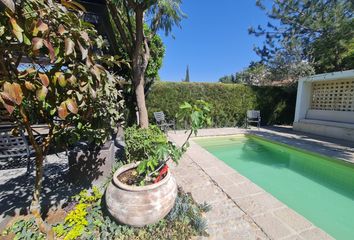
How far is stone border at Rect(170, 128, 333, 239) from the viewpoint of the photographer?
254cm

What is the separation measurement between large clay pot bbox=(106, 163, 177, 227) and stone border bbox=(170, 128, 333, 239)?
1.13 m

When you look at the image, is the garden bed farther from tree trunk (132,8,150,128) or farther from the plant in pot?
tree trunk (132,8,150,128)

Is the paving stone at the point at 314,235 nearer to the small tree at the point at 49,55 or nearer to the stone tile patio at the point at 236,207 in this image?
the stone tile patio at the point at 236,207

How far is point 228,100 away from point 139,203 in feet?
31.5

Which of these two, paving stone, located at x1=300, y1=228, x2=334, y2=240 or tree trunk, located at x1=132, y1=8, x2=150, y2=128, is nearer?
paving stone, located at x1=300, y1=228, x2=334, y2=240

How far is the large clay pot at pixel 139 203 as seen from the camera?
2.41 metres

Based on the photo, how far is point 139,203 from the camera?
2.40m

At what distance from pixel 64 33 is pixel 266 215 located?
331 cm

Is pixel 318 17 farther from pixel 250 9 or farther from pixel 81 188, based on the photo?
pixel 81 188

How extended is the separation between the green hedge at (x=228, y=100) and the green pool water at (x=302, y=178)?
270 centimetres

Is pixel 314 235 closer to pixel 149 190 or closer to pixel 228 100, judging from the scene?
pixel 149 190

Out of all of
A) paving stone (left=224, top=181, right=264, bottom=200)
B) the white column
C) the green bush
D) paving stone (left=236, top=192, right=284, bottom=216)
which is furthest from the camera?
the white column

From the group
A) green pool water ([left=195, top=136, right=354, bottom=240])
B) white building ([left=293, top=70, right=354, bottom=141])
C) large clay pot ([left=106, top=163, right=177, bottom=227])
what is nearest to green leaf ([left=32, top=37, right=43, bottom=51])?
large clay pot ([left=106, top=163, right=177, bottom=227])

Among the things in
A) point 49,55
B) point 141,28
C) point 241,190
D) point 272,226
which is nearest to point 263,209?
point 272,226
